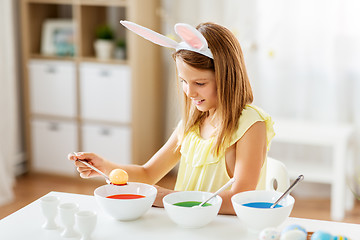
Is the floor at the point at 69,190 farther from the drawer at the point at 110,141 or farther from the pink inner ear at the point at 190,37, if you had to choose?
the pink inner ear at the point at 190,37

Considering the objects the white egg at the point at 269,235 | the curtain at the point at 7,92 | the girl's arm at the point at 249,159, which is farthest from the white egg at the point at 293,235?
the curtain at the point at 7,92

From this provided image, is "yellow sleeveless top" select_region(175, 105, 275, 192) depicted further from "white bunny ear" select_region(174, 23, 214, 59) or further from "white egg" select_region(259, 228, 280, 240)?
"white egg" select_region(259, 228, 280, 240)

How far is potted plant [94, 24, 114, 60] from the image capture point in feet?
13.1

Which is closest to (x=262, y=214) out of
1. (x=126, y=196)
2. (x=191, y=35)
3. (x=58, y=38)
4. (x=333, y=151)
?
(x=126, y=196)

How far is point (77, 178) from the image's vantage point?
4117 mm

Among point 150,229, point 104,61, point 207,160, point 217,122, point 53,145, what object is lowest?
point 53,145

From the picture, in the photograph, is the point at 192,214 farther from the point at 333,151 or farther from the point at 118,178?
the point at 333,151

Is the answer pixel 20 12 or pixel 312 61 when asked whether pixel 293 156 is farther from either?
pixel 20 12

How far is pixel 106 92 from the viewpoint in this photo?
3.95 meters

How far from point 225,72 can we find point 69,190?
2379mm

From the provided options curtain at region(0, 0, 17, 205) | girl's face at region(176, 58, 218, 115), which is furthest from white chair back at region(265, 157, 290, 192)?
curtain at region(0, 0, 17, 205)

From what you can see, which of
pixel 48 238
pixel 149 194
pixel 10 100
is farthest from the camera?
pixel 10 100

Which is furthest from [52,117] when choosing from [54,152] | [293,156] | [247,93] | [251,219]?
[251,219]

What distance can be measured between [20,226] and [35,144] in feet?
9.09
